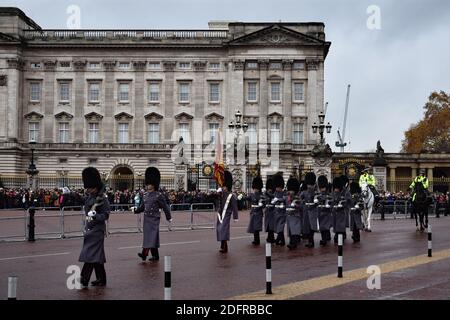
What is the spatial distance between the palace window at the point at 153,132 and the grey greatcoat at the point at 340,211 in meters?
49.7

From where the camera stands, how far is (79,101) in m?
69.5

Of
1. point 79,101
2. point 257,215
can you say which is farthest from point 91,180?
point 79,101

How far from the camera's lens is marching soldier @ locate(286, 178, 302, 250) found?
19531mm

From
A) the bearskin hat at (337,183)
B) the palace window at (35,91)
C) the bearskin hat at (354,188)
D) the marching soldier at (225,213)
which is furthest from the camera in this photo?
the palace window at (35,91)

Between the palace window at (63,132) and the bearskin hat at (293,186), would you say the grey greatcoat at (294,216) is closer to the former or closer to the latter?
the bearskin hat at (293,186)

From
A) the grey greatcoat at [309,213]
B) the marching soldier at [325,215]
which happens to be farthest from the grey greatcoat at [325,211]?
the grey greatcoat at [309,213]

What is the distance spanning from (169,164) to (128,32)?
1316 centimetres

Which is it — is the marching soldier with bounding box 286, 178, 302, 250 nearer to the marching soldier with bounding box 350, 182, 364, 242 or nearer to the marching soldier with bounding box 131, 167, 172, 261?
the marching soldier with bounding box 350, 182, 364, 242

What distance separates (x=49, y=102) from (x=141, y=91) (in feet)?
28.8

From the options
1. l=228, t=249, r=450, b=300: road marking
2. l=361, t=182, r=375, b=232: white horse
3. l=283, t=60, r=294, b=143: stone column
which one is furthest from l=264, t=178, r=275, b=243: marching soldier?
l=283, t=60, r=294, b=143: stone column

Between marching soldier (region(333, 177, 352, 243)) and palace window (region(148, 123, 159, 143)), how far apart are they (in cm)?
4944

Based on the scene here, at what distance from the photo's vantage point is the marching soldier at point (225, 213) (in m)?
18.6

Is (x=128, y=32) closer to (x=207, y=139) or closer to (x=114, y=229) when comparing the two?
(x=207, y=139)

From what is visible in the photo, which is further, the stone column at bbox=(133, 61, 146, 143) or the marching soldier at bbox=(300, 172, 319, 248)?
the stone column at bbox=(133, 61, 146, 143)
